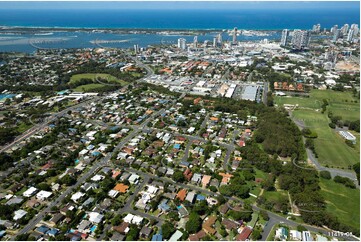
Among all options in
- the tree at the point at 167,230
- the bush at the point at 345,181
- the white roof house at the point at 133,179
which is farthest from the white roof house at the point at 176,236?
the bush at the point at 345,181

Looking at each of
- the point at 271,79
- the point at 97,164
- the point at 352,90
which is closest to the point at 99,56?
the point at 271,79

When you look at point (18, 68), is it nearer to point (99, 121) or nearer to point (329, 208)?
point (99, 121)

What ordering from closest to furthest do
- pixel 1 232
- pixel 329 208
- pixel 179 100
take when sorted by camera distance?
pixel 1 232, pixel 329 208, pixel 179 100

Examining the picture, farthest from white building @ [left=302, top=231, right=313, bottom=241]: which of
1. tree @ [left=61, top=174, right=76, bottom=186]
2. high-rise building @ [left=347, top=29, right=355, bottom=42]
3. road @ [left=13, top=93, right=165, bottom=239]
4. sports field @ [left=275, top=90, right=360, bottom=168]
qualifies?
high-rise building @ [left=347, top=29, right=355, bottom=42]

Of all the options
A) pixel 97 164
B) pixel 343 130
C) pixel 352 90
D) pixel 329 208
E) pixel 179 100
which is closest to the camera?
pixel 329 208

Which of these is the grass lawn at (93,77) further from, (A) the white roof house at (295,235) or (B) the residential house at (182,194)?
(A) the white roof house at (295,235)

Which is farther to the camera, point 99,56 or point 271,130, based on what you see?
point 99,56
